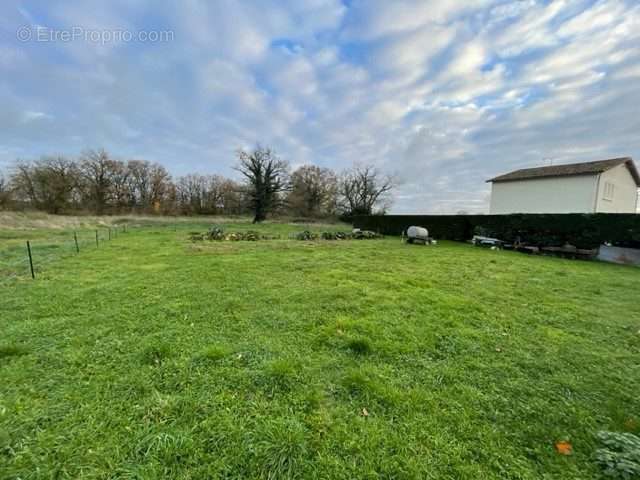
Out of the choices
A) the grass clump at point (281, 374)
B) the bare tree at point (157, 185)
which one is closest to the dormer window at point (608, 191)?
the grass clump at point (281, 374)

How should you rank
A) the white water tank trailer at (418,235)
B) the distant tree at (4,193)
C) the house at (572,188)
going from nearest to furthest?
the white water tank trailer at (418,235), the house at (572,188), the distant tree at (4,193)

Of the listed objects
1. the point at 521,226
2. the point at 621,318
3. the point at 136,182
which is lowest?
the point at 621,318

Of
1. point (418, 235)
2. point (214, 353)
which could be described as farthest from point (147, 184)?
point (214, 353)

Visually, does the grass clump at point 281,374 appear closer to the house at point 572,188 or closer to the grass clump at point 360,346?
the grass clump at point 360,346

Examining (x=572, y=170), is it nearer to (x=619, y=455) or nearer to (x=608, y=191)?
(x=608, y=191)

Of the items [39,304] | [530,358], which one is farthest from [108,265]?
[530,358]

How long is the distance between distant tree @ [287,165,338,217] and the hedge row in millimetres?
22440

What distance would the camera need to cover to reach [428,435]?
5.67 ft

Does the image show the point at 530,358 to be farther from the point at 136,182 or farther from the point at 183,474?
the point at 136,182

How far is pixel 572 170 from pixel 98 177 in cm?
4472

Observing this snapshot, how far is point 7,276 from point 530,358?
896 cm

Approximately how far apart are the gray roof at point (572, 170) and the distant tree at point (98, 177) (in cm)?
4086

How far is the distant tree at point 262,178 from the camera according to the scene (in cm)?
3153

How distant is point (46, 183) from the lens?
2873cm
